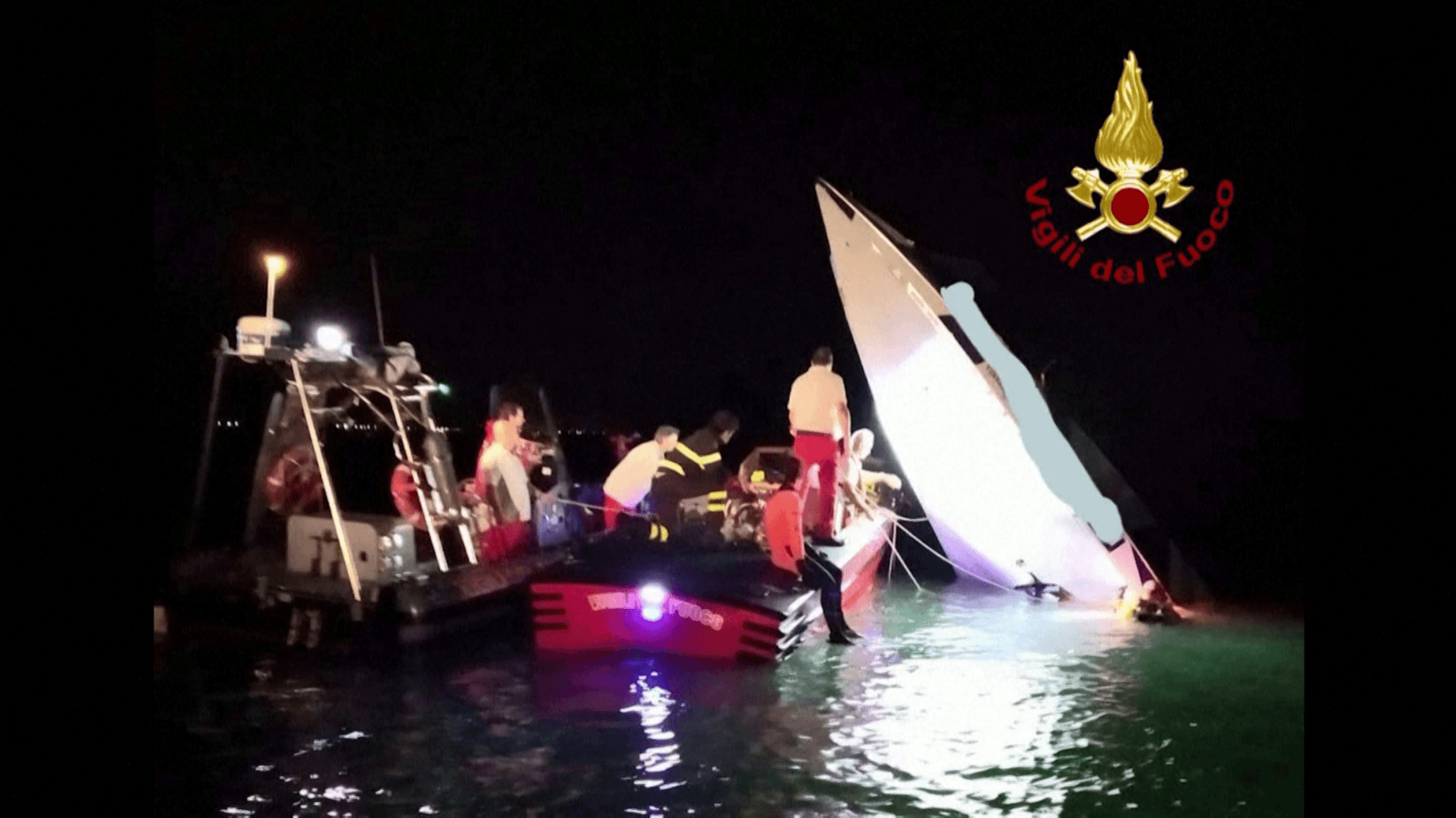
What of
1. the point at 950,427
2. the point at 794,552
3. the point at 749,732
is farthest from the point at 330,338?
the point at 950,427

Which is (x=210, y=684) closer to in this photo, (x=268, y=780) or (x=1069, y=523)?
(x=268, y=780)

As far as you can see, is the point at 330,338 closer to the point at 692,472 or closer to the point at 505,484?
the point at 505,484

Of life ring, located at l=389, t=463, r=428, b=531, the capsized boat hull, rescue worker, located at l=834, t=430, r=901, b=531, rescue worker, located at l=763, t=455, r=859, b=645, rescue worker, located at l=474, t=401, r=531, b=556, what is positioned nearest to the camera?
rescue worker, located at l=763, t=455, r=859, b=645

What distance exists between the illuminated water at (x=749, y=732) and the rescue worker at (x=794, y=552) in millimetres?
412

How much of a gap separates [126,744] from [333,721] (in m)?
2.56

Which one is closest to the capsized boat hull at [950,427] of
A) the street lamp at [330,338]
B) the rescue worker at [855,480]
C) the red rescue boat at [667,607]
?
the rescue worker at [855,480]

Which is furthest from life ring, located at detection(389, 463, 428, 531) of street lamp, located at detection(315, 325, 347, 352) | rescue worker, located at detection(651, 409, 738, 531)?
rescue worker, located at detection(651, 409, 738, 531)

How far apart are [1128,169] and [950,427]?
250cm

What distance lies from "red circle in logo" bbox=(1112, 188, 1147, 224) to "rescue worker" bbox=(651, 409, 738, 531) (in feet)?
11.6

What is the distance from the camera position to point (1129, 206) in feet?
27.6

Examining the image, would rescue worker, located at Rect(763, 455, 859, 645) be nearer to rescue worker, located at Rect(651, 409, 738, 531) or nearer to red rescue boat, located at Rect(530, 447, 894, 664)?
red rescue boat, located at Rect(530, 447, 894, 664)

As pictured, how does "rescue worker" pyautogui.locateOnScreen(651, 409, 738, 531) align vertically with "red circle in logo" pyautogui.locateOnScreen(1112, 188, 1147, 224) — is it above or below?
below

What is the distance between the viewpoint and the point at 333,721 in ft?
16.7

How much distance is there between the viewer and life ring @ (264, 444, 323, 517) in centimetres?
710
